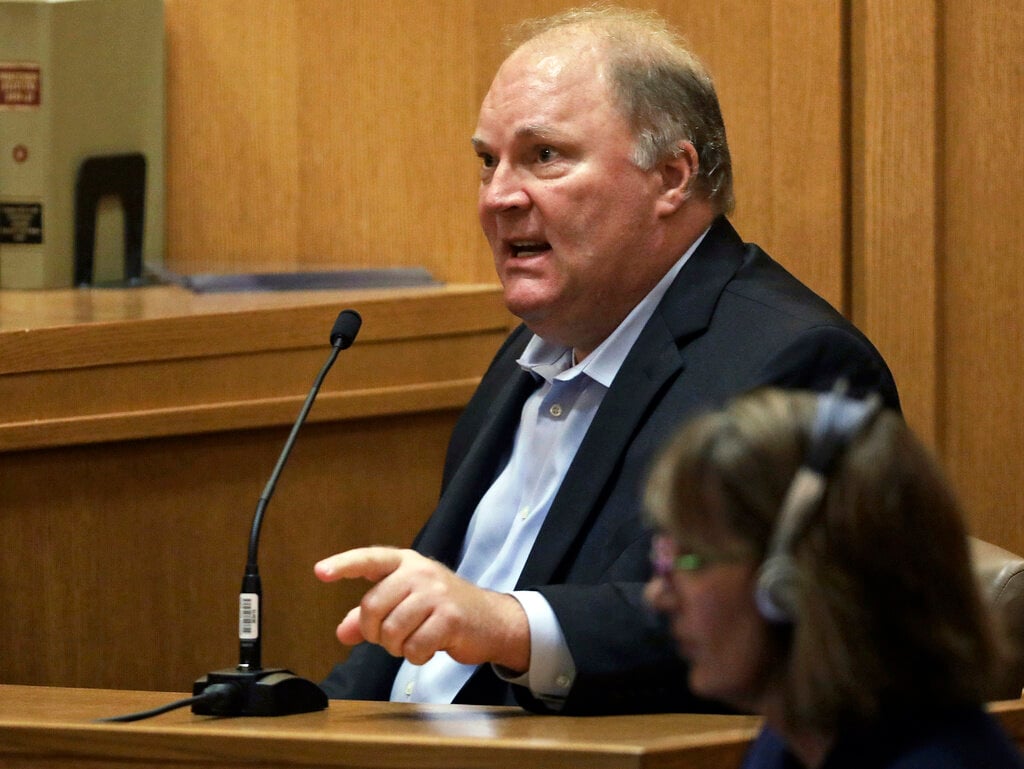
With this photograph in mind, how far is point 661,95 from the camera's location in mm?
2266

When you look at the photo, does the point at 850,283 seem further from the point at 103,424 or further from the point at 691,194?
the point at 103,424

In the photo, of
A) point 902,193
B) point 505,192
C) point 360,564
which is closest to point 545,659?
point 360,564

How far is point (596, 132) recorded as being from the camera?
2248 mm

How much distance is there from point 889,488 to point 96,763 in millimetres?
869

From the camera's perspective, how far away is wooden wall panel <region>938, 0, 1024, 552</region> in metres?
2.51

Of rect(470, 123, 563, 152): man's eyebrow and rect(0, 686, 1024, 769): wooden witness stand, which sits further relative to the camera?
rect(470, 123, 563, 152): man's eyebrow

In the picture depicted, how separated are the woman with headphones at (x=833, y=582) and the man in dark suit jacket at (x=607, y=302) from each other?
833mm

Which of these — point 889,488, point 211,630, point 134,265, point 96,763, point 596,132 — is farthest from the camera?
point 134,265

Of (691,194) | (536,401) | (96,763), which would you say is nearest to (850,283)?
(691,194)

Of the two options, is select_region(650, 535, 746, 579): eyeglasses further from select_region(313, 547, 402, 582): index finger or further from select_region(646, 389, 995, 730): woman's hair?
select_region(313, 547, 402, 582): index finger

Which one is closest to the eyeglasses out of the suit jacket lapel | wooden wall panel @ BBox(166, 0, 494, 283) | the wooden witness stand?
the wooden witness stand

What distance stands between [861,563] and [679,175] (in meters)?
1.37

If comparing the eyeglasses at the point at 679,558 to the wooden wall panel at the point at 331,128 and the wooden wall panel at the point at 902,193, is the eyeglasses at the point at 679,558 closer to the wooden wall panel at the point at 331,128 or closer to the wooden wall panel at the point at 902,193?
the wooden wall panel at the point at 902,193

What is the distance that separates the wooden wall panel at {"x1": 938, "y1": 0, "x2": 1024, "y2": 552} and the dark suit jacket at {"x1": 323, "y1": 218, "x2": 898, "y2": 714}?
48 cm
